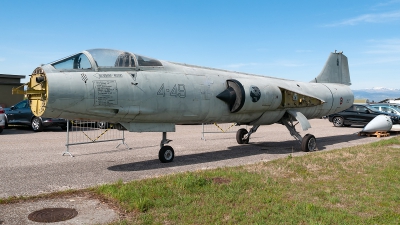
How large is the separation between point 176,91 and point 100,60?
2248mm

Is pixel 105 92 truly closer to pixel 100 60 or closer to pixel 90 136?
pixel 100 60

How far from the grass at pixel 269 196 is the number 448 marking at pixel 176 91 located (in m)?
2.55

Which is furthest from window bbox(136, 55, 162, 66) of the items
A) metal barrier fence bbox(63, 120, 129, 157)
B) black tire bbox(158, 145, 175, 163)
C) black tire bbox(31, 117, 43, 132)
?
black tire bbox(31, 117, 43, 132)

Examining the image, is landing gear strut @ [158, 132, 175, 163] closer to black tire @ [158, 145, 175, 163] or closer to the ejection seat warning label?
black tire @ [158, 145, 175, 163]

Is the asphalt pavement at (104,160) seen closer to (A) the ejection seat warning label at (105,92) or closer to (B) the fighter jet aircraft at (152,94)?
(B) the fighter jet aircraft at (152,94)

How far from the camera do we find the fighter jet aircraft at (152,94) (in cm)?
814

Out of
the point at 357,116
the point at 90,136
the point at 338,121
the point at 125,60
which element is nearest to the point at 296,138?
the point at 125,60

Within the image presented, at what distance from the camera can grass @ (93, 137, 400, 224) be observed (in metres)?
5.14

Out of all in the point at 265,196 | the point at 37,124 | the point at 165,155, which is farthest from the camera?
the point at 37,124

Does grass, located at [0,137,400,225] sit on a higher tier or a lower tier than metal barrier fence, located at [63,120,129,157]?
lower

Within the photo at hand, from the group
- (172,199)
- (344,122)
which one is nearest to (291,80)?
(172,199)

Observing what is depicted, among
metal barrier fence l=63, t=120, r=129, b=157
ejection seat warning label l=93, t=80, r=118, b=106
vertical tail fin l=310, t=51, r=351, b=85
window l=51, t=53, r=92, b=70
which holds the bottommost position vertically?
metal barrier fence l=63, t=120, r=129, b=157

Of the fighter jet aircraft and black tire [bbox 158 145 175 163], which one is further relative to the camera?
black tire [bbox 158 145 175 163]

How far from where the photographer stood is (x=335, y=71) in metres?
17.4
